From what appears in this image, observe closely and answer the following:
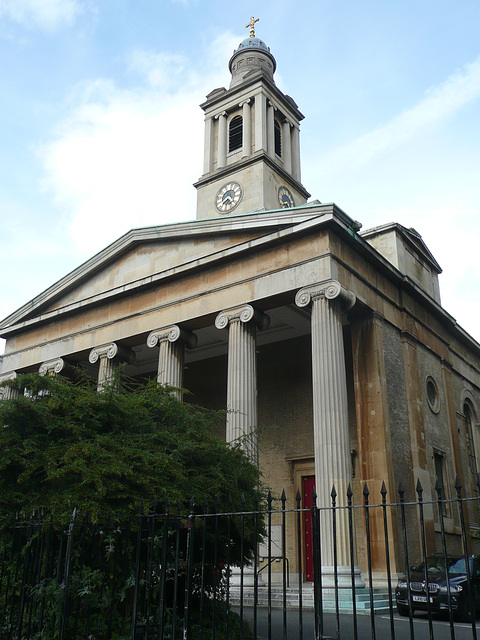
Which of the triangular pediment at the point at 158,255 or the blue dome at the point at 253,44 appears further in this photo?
the blue dome at the point at 253,44

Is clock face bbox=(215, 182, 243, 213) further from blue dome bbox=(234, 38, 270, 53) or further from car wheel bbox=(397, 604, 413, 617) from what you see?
car wheel bbox=(397, 604, 413, 617)

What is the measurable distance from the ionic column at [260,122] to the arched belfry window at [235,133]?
4.55 feet

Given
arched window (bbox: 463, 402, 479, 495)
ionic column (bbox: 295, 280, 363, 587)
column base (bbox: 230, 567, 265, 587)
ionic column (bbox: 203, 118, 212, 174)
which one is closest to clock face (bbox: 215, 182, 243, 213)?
ionic column (bbox: 203, 118, 212, 174)

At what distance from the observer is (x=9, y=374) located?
2472 centimetres

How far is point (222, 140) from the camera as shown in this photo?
107 feet

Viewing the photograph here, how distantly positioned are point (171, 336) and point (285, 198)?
47.9ft

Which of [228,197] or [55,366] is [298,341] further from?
[228,197]

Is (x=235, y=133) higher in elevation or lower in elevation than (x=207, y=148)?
higher

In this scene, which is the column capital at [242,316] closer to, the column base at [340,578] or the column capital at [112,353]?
the column capital at [112,353]

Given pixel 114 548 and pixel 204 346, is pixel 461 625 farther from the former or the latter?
pixel 204 346

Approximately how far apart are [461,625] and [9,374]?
62.4 feet

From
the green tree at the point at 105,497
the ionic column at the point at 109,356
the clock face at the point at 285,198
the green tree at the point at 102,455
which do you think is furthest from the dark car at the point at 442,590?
the clock face at the point at 285,198

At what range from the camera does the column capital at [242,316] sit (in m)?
17.5

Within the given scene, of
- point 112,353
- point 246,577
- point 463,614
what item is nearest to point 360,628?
point 463,614
